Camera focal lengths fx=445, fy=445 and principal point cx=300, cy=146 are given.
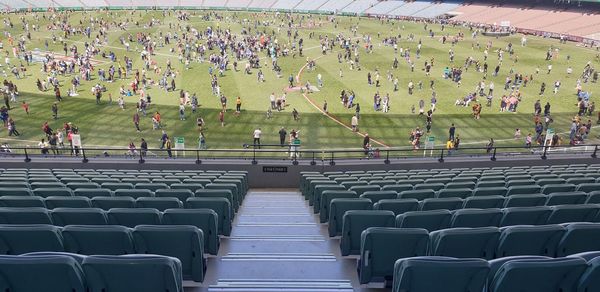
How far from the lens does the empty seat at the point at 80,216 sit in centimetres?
620

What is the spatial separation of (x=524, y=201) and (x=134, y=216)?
647 centimetres

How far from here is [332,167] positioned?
52.9ft

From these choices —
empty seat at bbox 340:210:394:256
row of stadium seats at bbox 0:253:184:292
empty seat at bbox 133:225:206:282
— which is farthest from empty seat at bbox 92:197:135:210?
empty seat at bbox 340:210:394:256

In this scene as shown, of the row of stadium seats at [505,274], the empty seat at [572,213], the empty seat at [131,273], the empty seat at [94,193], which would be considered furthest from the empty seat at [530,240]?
the empty seat at [94,193]

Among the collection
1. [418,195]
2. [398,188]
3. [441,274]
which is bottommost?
[398,188]

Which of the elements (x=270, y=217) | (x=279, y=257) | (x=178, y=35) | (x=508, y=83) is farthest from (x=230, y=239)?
(x=178, y=35)

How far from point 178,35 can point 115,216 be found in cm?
6570

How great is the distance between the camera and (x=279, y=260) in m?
6.62

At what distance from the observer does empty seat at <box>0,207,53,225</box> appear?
6.23 metres

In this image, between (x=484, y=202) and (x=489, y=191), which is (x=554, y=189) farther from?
(x=484, y=202)

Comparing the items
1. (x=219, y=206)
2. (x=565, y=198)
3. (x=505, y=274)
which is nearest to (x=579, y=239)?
(x=505, y=274)

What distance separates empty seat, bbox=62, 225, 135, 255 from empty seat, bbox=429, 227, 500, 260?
3.62 m

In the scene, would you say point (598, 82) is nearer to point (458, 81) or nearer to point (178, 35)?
point (458, 81)

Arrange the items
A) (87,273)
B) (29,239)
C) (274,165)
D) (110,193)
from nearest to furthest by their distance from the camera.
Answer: (87,273), (29,239), (110,193), (274,165)
